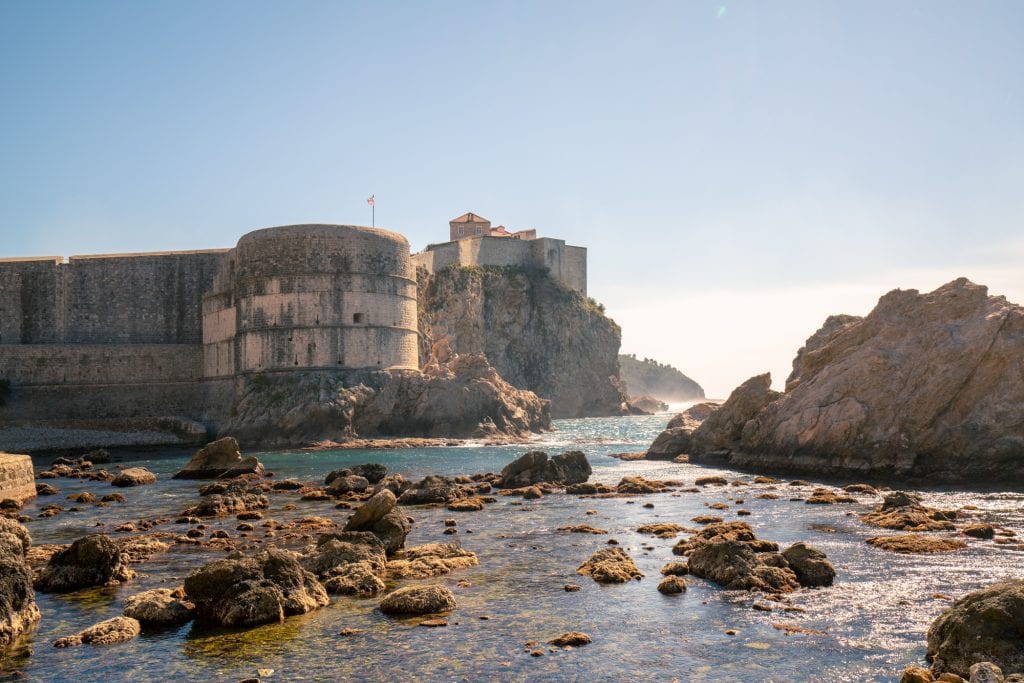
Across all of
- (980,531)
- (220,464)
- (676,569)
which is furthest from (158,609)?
(220,464)

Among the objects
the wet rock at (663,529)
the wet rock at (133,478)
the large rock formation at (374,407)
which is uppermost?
the large rock formation at (374,407)

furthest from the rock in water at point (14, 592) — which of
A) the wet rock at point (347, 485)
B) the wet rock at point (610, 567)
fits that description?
the wet rock at point (347, 485)

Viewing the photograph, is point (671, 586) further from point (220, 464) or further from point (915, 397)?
point (220, 464)

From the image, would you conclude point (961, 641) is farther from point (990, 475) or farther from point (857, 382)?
point (857, 382)

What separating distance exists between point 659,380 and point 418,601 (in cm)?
17421

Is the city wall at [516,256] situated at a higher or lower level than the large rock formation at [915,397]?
higher

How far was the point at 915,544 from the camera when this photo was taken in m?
15.7

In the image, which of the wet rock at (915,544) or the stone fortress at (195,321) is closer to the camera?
the wet rock at (915,544)

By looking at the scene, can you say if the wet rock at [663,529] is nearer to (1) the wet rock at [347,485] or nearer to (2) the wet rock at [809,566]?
(2) the wet rock at [809,566]

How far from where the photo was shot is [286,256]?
5238 centimetres

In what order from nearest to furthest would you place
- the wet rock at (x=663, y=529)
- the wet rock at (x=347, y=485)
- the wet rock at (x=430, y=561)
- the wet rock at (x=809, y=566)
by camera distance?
the wet rock at (x=809, y=566)
the wet rock at (x=430, y=561)
the wet rock at (x=663, y=529)
the wet rock at (x=347, y=485)

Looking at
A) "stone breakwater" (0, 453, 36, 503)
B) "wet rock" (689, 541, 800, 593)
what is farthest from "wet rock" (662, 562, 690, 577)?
"stone breakwater" (0, 453, 36, 503)

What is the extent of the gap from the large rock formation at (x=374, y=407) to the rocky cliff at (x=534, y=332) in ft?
85.8

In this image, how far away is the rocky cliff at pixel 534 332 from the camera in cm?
8712
